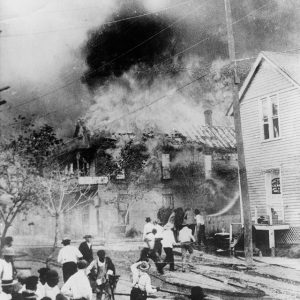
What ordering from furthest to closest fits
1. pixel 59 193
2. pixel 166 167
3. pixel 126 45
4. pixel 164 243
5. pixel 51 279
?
pixel 166 167 < pixel 59 193 < pixel 126 45 < pixel 164 243 < pixel 51 279

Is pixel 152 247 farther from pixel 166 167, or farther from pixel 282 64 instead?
pixel 166 167

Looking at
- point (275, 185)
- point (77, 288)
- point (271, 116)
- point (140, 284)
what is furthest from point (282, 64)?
point (77, 288)

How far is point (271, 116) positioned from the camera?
14.9 meters

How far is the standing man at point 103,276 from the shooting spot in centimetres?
871

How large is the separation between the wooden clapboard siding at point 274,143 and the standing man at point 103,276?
7.76 m

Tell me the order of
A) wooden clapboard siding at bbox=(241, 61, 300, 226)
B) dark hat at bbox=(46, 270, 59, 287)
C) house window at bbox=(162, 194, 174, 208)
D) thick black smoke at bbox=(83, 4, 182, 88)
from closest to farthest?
1. dark hat at bbox=(46, 270, 59, 287)
2. wooden clapboard siding at bbox=(241, 61, 300, 226)
3. thick black smoke at bbox=(83, 4, 182, 88)
4. house window at bbox=(162, 194, 174, 208)

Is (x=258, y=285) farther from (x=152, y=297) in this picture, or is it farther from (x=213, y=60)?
(x=213, y=60)

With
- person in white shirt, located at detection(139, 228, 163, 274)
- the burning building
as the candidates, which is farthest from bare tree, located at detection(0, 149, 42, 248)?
person in white shirt, located at detection(139, 228, 163, 274)

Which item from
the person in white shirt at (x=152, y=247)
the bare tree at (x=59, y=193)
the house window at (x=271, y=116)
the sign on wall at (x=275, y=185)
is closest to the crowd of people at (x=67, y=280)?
the person in white shirt at (x=152, y=247)

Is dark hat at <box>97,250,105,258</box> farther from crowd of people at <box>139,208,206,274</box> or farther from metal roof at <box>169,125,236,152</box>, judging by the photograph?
metal roof at <box>169,125,236,152</box>

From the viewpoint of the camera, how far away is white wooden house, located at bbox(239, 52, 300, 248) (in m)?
14.2

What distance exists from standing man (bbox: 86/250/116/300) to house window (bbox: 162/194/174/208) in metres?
14.5

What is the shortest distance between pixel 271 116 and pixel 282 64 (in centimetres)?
182

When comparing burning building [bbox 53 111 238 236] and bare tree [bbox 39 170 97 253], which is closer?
bare tree [bbox 39 170 97 253]
